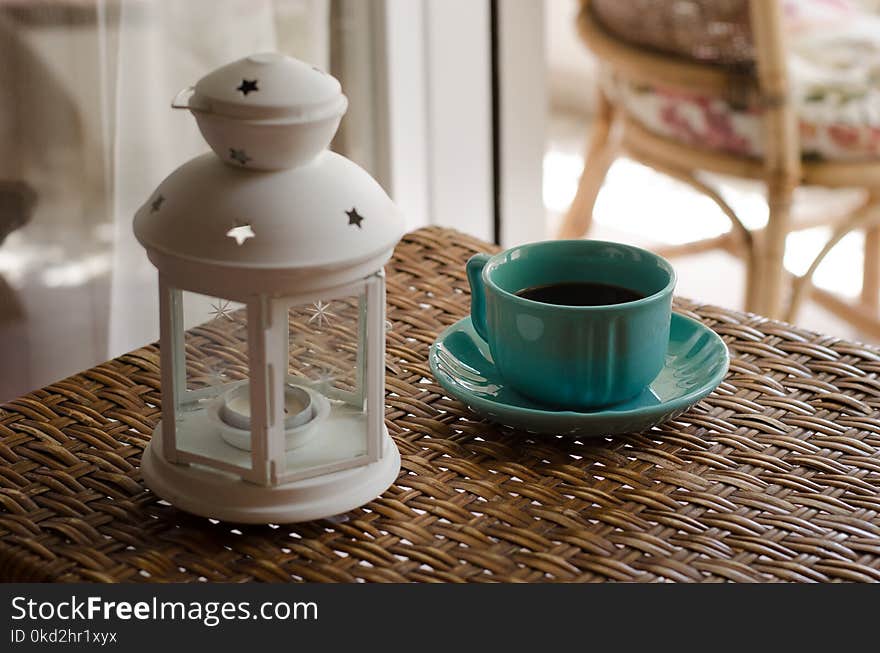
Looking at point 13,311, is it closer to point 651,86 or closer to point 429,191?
point 429,191

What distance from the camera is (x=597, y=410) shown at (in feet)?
2.20

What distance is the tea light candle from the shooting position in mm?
617

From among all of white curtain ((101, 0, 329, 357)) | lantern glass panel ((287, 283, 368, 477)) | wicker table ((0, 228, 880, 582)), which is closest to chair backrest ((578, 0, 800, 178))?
white curtain ((101, 0, 329, 357))

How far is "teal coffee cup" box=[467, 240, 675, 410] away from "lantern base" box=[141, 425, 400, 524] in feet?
0.35

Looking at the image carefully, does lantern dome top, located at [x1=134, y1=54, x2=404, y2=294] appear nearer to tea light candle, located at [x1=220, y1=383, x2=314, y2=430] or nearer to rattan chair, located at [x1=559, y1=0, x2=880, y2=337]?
tea light candle, located at [x1=220, y1=383, x2=314, y2=430]

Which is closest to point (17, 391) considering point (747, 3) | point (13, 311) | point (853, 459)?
point (13, 311)

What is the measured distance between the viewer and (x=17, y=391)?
1065mm

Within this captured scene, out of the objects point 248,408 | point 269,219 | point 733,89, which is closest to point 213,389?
point 248,408

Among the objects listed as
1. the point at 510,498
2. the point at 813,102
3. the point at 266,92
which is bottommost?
the point at 510,498

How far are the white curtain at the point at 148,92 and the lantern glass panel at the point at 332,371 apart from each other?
0.50m

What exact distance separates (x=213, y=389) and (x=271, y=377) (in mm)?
79

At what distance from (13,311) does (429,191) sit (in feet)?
1.75

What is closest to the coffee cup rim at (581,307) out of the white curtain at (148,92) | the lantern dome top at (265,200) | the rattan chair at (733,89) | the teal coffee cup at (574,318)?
the teal coffee cup at (574,318)

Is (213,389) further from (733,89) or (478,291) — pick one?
(733,89)
